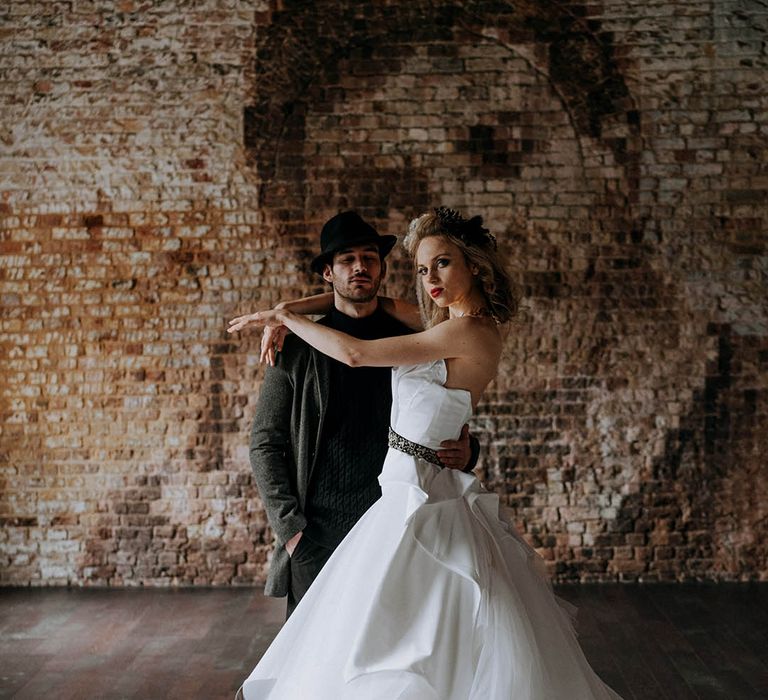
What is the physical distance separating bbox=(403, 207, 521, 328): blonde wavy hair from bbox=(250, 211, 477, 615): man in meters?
0.25

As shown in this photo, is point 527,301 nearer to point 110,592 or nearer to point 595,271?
point 595,271

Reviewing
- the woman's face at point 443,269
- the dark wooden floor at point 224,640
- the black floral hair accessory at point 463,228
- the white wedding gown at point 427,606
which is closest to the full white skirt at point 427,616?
the white wedding gown at point 427,606

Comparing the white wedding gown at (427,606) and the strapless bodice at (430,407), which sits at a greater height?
the strapless bodice at (430,407)

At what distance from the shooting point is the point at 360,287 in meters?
2.92

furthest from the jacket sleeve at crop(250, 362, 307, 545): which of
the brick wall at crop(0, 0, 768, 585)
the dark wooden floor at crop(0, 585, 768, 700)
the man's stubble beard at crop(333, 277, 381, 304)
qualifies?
the brick wall at crop(0, 0, 768, 585)

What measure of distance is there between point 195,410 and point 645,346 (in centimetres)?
290

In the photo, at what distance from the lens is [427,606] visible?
2365 millimetres

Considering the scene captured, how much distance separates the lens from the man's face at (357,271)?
2887 mm

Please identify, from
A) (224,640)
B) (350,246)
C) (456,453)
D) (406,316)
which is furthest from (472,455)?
(224,640)

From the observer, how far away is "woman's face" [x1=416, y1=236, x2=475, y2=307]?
8.63 feet

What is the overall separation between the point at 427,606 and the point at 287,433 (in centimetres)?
87

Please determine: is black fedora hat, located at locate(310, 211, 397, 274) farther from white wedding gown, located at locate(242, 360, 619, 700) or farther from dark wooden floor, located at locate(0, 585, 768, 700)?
dark wooden floor, located at locate(0, 585, 768, 700)

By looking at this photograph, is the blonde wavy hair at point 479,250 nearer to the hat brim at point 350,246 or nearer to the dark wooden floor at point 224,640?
the hat brim at point 350,246

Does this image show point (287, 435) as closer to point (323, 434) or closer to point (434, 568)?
point (323, 434)
